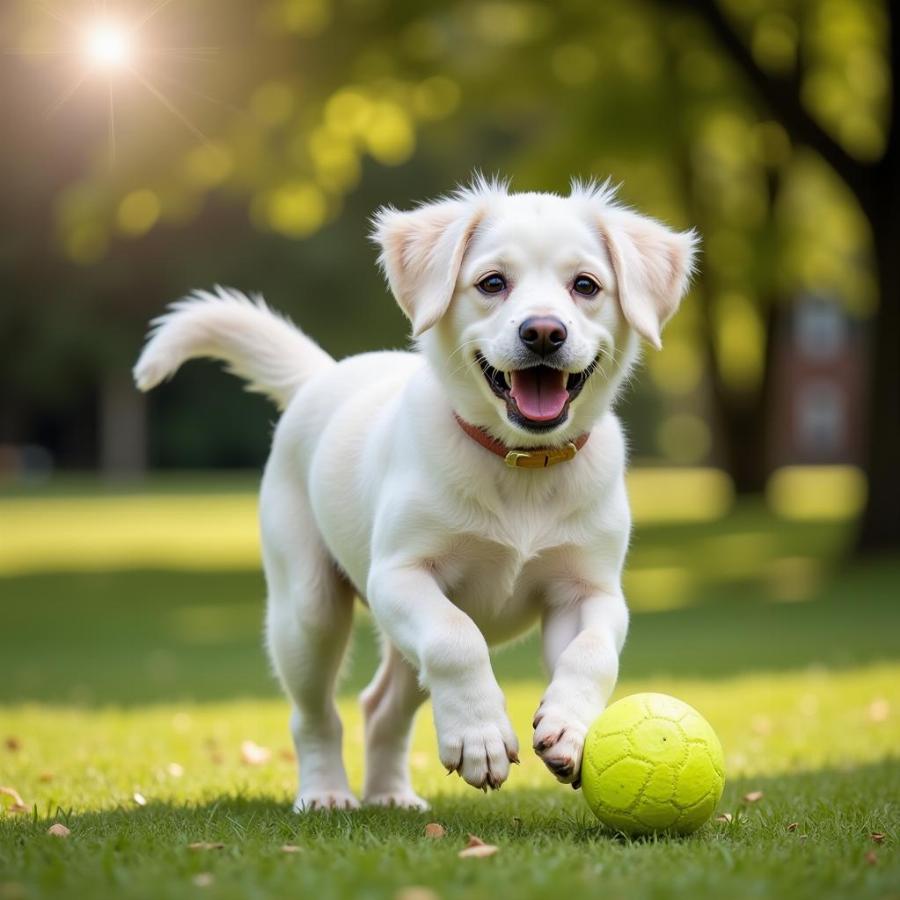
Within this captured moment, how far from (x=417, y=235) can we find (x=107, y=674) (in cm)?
749

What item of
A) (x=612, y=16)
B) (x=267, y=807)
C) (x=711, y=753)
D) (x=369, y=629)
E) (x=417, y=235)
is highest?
(x=612, y=16)

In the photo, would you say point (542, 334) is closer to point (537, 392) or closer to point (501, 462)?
point (537, 392)

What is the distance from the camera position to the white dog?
181 inches

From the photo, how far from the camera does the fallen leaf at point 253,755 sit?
6971 millimetres

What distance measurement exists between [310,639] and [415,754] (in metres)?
1.94

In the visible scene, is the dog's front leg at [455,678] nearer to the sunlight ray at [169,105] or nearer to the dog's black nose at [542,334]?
the dog's black nose at [542,334]

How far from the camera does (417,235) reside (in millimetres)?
5352

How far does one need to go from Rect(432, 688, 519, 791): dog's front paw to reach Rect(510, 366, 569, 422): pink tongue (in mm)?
947

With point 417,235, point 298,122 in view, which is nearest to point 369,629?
point 298,122

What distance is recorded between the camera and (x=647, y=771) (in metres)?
4.41

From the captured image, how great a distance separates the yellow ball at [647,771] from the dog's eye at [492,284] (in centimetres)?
150

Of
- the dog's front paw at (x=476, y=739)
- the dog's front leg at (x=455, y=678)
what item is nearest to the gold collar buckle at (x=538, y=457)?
the dog's front leg at (x=455, y=678)

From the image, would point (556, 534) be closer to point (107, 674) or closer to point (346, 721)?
point (346, 721)

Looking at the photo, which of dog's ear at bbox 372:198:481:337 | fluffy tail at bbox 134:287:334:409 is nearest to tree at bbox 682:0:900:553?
fluffy tail at bbox 134:287:334:409
